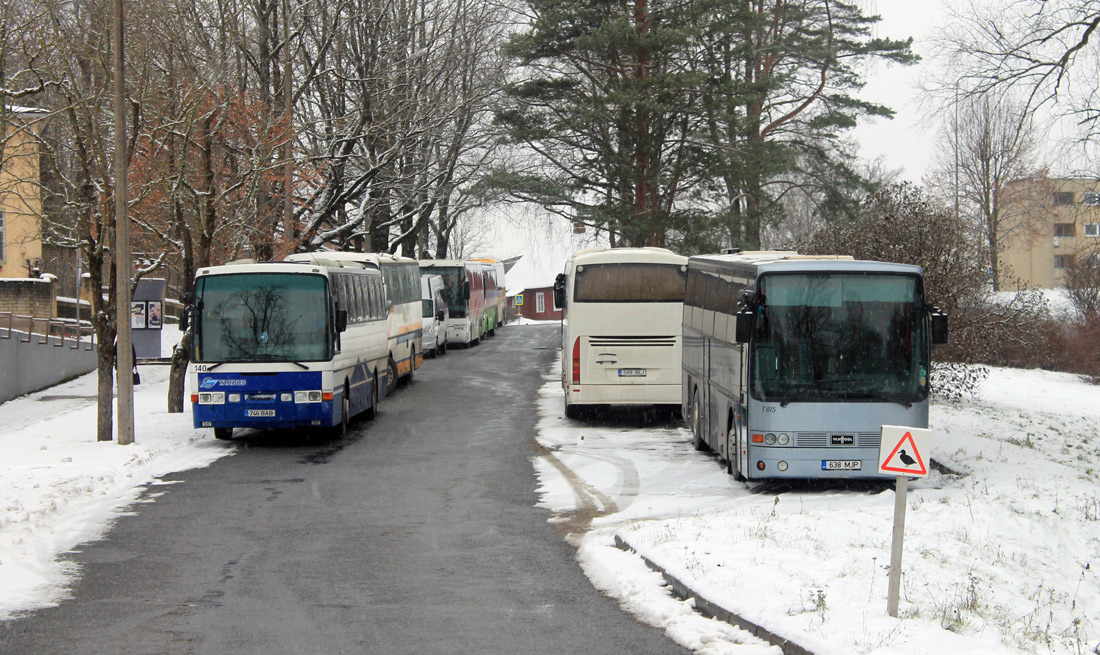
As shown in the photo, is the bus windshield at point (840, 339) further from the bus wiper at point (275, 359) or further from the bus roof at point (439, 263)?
the bus roof at point (439, 263)

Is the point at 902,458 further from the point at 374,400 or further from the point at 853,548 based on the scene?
the point at 374,400

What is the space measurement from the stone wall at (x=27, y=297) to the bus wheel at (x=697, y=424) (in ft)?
90.1

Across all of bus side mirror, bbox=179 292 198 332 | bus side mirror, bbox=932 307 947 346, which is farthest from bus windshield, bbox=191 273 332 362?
bus side mirror, bbox=932 307 947 346

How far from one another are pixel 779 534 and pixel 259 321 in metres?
10.8

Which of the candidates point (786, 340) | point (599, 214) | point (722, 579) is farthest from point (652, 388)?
point (599, 214)

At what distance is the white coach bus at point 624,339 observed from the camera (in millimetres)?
20828

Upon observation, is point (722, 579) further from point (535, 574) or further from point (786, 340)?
point (786, 340)

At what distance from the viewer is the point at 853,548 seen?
390 inches

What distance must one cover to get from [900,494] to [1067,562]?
3666mm

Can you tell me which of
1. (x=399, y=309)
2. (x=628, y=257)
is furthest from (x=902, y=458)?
(x=399, y=309)

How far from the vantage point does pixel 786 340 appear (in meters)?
13.8

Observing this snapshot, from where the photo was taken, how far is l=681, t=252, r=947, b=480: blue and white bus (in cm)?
1362

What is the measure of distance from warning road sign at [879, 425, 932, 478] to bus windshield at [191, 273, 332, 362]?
40.0 feet

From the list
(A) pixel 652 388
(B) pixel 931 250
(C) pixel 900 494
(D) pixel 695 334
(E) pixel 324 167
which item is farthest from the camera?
(E) pixel 324 167
